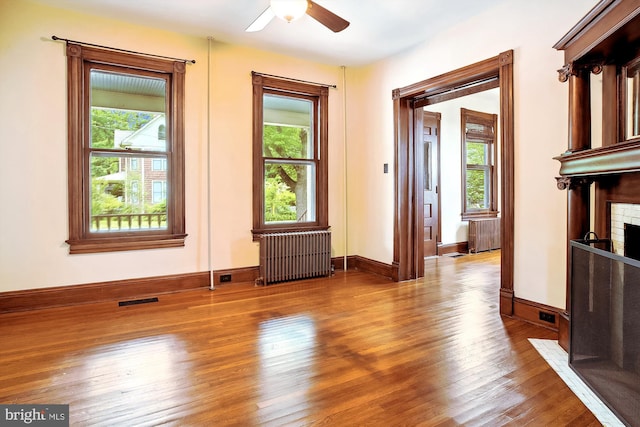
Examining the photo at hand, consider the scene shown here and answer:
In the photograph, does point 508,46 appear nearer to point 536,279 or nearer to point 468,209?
point 536,279

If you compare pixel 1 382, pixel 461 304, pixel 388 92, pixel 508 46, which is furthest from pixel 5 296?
pixel 508 46

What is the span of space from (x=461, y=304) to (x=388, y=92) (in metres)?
2.89

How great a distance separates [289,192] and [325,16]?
2.61 meters

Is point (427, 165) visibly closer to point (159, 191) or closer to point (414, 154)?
point (414, 154)

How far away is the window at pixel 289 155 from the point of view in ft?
15.6

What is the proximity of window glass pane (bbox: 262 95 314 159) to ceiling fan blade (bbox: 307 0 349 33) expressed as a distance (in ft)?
6.64

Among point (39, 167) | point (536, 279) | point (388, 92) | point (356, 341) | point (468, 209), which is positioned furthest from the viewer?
point (468, 209)

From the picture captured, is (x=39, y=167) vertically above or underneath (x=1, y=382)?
above

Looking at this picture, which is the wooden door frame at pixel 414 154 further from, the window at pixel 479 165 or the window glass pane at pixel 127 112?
the window glass pane at pixel 127 112

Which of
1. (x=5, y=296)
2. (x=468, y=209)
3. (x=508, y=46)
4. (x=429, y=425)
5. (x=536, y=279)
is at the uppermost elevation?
(x=508, y=46)

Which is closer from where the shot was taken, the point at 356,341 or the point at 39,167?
the point at 356,341

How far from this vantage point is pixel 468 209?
730 cm

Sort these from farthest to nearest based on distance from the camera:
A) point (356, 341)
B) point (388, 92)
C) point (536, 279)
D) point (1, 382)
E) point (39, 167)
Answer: point (388, 92) < point (39, 167) < point (536, 279) < point (356, 341) < point (1, 382)

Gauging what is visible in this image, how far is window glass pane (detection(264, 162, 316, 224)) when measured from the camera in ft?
16.3
